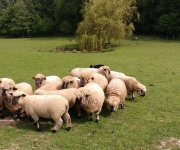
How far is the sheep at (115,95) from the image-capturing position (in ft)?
24.4

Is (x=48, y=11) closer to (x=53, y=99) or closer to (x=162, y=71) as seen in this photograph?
(x=162, y=71)

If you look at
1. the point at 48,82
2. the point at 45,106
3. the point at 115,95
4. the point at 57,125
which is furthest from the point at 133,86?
the point at 45,106

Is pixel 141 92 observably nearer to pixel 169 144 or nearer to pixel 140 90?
pixel 140 90

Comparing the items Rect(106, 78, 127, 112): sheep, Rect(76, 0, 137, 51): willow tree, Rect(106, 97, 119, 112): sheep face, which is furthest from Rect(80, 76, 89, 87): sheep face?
Rect(76, 0, 137, 51): willow tree

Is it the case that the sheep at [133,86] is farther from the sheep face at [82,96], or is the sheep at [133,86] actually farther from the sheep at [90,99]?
the sheep face at [82,96]

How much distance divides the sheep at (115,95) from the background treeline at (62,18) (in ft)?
147

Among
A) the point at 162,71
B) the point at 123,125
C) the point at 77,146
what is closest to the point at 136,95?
the point at 123,125

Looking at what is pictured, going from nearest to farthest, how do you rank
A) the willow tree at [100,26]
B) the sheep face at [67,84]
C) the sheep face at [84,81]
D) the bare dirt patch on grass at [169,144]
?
the bare dirt patch on grass at [169,144] → the sheep face at [67,84] → the sheep face at [84,81] → the willow tree at [100,26]

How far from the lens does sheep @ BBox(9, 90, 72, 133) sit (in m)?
6.25

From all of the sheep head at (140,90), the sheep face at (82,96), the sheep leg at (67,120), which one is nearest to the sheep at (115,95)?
the sheep face at (82,96)

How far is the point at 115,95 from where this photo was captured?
7.98 m

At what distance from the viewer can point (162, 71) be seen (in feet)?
53.5

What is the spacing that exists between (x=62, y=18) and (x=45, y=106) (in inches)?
2523

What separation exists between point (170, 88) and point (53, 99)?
7.33m
